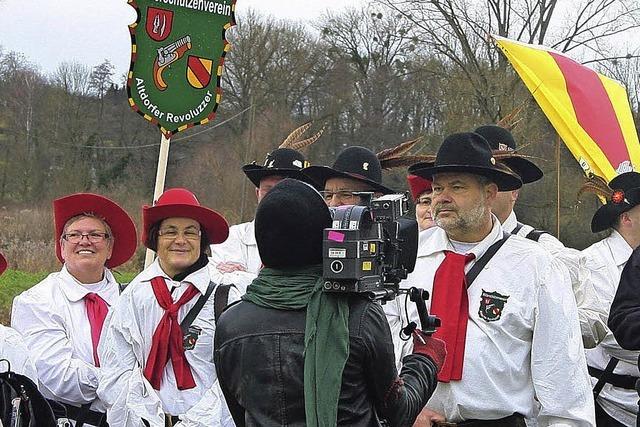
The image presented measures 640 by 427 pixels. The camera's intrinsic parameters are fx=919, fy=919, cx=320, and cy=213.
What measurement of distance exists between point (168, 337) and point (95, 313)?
0.86 m

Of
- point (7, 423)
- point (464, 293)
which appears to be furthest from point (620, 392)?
point (7, 423)

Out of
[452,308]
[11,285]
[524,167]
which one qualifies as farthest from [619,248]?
[11,285]

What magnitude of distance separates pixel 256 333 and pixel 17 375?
→ 5.66 feet

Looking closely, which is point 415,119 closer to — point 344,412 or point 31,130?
point 31,130

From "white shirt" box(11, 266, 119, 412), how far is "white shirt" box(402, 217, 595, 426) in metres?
1.94

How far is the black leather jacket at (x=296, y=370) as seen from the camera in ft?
9.78

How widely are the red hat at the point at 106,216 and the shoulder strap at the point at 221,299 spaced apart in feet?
3.27

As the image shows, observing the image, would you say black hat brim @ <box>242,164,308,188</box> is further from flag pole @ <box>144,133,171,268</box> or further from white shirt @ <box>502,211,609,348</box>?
white shirt @ <box>502,211,609,348</box>

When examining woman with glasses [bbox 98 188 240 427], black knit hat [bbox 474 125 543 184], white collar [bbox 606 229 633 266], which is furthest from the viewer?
white collar [bbox 606 229 633 266]

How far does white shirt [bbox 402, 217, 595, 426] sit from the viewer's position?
423 centimetres

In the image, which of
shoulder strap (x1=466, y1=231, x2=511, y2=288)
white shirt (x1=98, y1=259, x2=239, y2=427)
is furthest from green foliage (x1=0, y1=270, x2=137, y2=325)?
shoulder strap (x1=466, y1=231, x2=511, y2=288)

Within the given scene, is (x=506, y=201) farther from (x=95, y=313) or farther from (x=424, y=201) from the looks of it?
(x=95, y=313)

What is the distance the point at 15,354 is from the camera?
4.43m

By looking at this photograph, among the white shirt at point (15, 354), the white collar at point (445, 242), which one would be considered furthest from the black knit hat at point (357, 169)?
the white shirt at point (15, 354)
